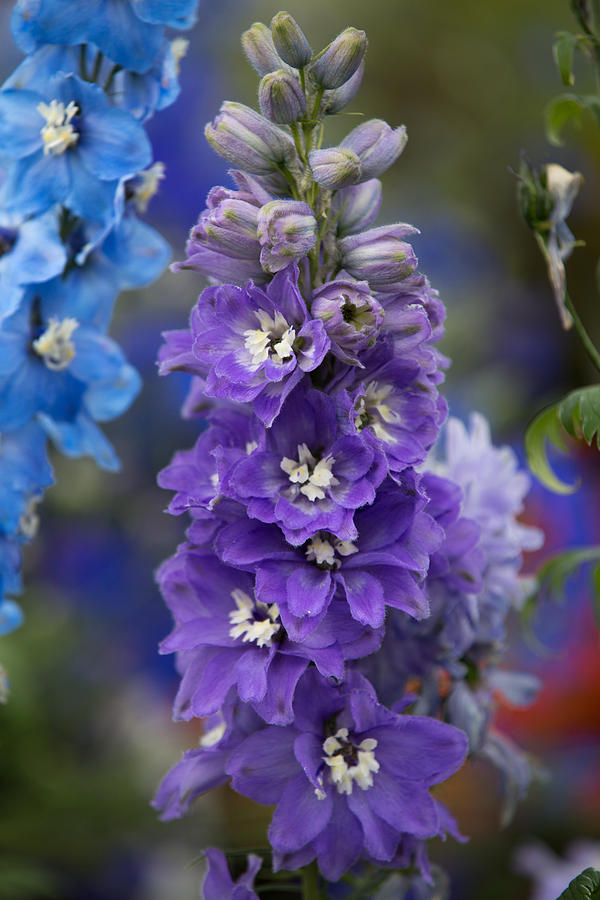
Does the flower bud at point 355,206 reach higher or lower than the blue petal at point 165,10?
lower

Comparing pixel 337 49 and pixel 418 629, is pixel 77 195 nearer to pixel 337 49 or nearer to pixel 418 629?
pixel 337 49

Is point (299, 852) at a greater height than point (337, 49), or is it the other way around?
point (337, 49)

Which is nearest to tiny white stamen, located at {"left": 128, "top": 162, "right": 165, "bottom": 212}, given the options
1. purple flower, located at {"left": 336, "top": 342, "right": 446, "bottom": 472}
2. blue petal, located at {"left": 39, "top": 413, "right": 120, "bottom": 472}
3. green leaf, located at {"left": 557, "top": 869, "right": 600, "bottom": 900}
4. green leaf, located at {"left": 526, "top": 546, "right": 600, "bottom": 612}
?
blue petal, located at {"left": 39, "top": 413, "right": 120, "bottom": 472}

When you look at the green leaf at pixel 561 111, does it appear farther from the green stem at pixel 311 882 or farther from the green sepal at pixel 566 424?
the green stem at pixel 311 882

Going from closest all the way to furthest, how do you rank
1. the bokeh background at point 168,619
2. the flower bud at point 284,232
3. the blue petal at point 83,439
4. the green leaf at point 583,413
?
the flower bud at point 284,232 → the green leaf at point 583,413 → the blue petal at point 83,439 → the bokeh background at point 168,619

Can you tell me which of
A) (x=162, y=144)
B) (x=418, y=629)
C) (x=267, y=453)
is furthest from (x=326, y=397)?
(x=162, y=144)

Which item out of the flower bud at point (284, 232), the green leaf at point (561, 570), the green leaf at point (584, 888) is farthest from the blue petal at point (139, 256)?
the green leaf at point (584, 888)

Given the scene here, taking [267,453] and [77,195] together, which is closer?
[267,453]
